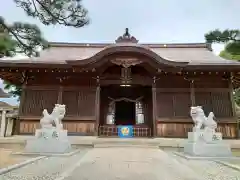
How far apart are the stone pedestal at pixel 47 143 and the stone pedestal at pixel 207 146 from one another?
3.98 metres

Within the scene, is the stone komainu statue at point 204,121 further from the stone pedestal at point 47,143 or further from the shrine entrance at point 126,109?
the shrine entrance at point 126,109

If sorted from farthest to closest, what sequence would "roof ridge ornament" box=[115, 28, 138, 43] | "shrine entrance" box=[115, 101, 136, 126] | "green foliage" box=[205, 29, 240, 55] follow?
1. "shrine entrance" box=[115, 101, 136, 126]
2. "roof ridge ornament" box=[115, 28, 138, 43]
3. "green foliage" box=[205, 29, 240, 55]

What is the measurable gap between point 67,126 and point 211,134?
617 cm

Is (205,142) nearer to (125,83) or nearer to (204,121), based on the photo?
(204,121)

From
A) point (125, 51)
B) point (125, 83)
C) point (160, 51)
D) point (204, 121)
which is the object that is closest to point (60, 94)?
point (125, 83)

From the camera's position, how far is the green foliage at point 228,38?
8.75 meters

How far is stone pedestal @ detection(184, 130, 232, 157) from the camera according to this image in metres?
6.05

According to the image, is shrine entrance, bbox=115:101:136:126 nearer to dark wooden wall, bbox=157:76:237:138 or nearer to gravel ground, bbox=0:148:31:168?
dark wooden wall, bbox=157:76:237:138

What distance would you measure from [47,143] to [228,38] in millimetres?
8515

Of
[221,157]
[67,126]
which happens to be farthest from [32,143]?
[221,157]

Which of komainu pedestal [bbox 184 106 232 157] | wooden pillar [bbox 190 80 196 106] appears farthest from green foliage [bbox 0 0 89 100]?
wooden pillar [bbox 190 80 196 106]

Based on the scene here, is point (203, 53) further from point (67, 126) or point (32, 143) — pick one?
point (32, 143)

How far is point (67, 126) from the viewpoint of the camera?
959 centimetres

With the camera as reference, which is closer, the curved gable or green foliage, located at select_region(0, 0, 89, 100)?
green foliage, located at select_region(0, 0, 89, 100)
